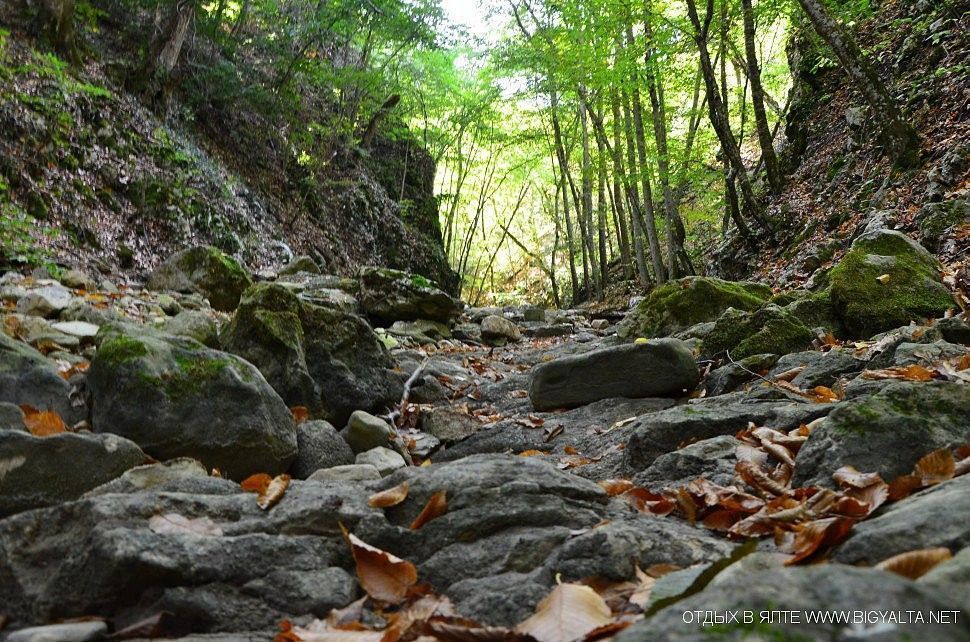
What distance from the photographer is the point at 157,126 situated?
43.1 feet

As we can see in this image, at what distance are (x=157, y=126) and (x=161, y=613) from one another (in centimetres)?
1372

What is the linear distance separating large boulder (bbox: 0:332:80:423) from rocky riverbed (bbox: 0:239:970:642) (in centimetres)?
2

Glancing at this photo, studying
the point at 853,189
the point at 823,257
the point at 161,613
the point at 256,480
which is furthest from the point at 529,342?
the point at 161,613

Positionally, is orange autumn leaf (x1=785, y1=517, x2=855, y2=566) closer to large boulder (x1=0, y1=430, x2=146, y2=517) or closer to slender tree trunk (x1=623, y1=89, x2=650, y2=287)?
large boulder (x1=0, y1=430, x2=146, y2=517)

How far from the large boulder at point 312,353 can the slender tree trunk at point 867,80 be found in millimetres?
7782

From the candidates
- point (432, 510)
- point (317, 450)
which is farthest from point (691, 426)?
point (317, 450)

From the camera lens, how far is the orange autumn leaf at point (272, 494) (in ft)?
7.52

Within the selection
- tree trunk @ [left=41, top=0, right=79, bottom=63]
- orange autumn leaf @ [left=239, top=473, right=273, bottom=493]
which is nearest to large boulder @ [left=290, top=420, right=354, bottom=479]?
orange autumn leaf @ [left=239, top=473, right=273, bottom=493]

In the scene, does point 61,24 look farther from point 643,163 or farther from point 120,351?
point 643,163

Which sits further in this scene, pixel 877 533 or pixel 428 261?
pixel 428 261

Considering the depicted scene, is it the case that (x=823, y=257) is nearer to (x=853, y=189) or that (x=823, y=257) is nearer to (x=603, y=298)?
(x=853, y=189)

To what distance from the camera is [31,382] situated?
12.4ft

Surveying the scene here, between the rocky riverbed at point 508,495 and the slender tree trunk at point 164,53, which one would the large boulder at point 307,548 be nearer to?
the rocky riverbed at point 508,495

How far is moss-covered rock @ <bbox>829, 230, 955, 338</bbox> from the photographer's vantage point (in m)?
5.23
